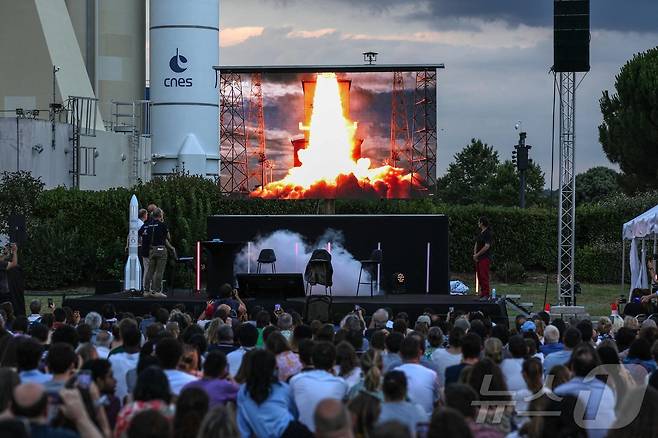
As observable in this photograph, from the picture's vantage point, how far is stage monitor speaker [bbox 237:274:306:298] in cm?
2348

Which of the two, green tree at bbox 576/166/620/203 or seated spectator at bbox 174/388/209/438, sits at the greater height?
green tree at bbox 576/166/620/203

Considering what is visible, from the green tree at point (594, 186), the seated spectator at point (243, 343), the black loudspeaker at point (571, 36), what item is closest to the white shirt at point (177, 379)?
the seated spectator at point (243, 343)

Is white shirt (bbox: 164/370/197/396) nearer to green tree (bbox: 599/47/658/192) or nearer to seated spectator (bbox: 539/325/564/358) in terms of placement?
seated spectator (bbox: 539/325/564/358)

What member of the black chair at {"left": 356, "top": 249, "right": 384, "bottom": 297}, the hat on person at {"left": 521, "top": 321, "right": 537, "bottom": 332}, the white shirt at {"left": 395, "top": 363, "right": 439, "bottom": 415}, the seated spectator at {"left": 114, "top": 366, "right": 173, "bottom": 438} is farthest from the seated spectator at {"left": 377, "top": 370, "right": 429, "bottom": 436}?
the black chair at {"left": 356, "top": 249, "right": 384, "bottom": 297}

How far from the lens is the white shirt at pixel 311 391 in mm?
8875

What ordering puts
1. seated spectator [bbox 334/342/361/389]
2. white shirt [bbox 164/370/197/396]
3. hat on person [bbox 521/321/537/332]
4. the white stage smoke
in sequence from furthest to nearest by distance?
the white stage smoke → hat on person [bbox 521/321/537/332] → seated spectator [bbox 334/342/361/389] → white shirt [bbox 164/370/197/396]

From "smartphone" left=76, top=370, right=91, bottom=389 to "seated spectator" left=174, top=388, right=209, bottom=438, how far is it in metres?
0.99

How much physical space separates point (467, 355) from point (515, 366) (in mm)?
549

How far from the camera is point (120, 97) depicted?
51.8 meters

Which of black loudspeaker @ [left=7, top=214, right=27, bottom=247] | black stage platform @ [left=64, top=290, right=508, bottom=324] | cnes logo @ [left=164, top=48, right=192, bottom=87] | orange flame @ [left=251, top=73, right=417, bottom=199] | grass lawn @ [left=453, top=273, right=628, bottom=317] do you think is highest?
cnes logo @ [left=164, top=48, right=192, bottom=87]

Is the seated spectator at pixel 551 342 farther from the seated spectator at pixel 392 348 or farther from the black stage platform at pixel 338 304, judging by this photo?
the black stage platform at pixel 338 304

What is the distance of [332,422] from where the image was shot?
6.22 m

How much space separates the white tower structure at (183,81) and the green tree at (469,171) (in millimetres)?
30987

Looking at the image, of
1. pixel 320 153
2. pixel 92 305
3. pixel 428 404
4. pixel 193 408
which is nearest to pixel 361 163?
pixel 320 153
